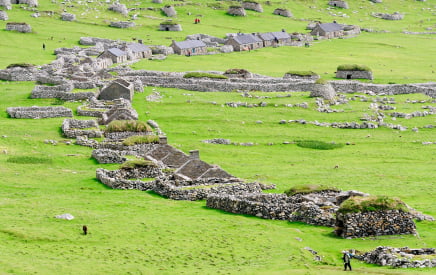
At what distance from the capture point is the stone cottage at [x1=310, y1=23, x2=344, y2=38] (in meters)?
185

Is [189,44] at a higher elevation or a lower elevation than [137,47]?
higher

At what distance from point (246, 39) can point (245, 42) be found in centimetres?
137

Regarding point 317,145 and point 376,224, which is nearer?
point 376,224

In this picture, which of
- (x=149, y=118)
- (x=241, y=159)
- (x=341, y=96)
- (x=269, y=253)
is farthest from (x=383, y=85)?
(x=269, y=253)

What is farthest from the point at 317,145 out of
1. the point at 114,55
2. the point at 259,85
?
the point at 114,55

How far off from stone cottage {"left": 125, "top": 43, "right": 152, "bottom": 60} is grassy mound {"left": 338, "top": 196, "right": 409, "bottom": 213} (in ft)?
315

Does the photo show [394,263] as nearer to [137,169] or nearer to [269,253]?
[269,253]

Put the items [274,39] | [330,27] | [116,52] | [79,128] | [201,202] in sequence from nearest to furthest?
[201,202]
[79,128]
[116,52]
[274,39]
[330,27]

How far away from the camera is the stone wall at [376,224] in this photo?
152ft

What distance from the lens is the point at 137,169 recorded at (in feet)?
199

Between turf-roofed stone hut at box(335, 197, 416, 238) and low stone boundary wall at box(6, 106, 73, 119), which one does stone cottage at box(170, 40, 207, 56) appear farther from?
turf-roofed stone hut at box(335, 197, 416, 238)

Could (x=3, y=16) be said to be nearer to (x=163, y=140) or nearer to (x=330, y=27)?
(x=330, y=27)

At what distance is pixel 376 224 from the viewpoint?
46.4 meters

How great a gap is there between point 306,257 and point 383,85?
74962 mm
